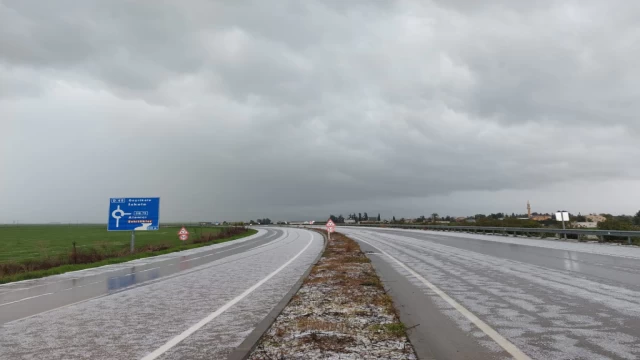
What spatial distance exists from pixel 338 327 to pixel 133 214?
26.6 meters

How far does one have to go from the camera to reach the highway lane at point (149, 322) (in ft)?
18.6

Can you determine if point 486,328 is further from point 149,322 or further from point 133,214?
point 133,214

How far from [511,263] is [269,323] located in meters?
12.2

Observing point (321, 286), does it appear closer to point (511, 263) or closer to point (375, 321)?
point (375, 321)

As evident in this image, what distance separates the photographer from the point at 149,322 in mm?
7391

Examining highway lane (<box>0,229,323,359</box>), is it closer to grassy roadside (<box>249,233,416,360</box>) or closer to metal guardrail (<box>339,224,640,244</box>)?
grassy roadside (<box>249,233,416,360</box>)

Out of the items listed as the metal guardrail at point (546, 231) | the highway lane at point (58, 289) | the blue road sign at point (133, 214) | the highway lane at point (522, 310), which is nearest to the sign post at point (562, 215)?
the metal guardrail at point (546, 231)

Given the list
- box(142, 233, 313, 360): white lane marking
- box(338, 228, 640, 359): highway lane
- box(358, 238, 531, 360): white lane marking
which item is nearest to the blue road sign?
box(142, 233, 313, 360): white lane marking

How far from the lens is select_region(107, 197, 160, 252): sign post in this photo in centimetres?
2873

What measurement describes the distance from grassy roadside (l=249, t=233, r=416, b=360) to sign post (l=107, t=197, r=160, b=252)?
22.2 meters

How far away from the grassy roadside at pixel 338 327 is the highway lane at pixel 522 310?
14.8 inches

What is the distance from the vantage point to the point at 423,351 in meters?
5.20

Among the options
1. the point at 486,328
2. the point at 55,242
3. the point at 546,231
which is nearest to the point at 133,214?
the point at 486,328

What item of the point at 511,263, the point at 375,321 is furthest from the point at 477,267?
the point at 375,321
